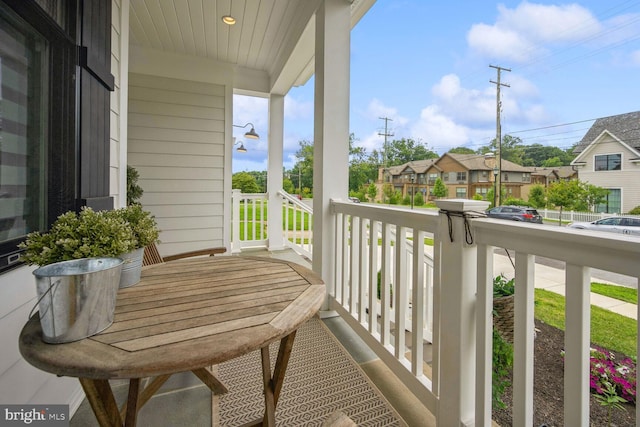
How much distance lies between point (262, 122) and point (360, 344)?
3957mm

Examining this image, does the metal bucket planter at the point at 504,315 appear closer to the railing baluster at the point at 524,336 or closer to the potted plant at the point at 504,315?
the potted plant at the point at 504,315

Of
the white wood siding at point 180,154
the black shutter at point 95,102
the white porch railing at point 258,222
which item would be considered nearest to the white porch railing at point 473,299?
the black shutter at point 95,102

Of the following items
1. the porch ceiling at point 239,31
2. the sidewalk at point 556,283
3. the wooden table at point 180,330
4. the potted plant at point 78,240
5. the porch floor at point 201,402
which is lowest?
the porch floor at point 201,402

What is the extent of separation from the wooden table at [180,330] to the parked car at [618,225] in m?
0.80

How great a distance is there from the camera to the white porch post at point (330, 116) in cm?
227

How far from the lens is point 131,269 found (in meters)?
1.08

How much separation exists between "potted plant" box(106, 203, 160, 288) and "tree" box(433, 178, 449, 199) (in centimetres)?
116

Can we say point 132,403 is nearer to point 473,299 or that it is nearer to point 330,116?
point 473,299

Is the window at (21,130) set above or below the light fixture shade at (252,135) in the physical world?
below

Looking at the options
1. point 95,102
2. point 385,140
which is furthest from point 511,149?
point 95,102

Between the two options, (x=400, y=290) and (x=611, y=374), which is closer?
(x=611, y=374)

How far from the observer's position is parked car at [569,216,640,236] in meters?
0.68

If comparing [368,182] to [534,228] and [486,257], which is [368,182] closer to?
[486,257]

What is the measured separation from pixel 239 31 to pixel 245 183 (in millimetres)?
2189
